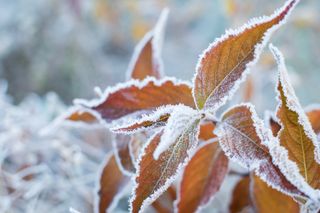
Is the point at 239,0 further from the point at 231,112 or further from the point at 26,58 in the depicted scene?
the point at 231,112

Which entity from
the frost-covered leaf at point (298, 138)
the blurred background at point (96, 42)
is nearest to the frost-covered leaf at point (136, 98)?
the frost-covered leaf at point (298, 138)

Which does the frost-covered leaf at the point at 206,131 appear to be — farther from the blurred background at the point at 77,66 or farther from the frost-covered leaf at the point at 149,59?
the blurred background at the point at 77,66

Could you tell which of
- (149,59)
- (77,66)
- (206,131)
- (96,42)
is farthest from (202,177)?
(96,42)

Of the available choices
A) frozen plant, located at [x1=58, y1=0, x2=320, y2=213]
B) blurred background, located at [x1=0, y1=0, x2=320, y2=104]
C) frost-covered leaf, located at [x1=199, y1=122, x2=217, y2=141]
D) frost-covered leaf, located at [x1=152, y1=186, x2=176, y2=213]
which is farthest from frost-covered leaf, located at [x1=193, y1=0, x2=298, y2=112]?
blurred background, located at [x1=0, y1=0, x2=320, y2=104]

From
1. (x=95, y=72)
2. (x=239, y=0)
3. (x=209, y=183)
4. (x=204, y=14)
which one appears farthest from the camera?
(x=204, y=14)

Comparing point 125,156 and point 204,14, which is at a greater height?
point 204,14

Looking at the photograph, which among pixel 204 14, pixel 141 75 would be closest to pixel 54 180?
pixel 141 75

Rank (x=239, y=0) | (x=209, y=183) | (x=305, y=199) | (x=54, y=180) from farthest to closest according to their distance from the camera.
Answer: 1. (x=239, y=0)
2. (x=54, y=180)
3. (x=209, y=183)
4. (x=305, y=199)

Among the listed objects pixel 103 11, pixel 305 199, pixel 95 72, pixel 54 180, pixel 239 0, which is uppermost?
pixel 103 11

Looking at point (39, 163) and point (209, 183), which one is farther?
point (39, 163)
